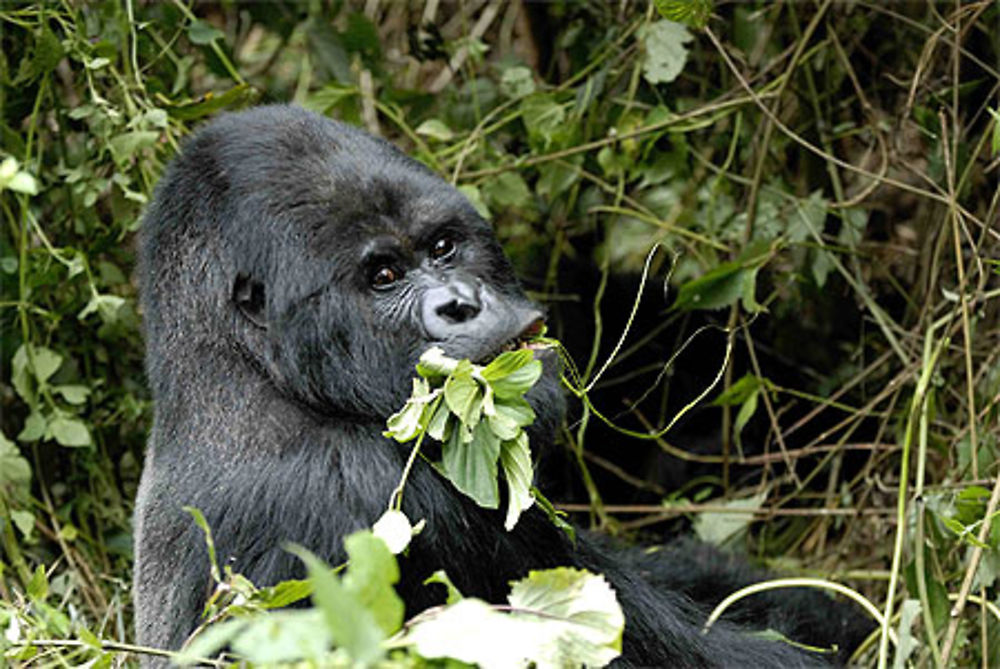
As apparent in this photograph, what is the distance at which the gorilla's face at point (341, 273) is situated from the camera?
2.62m

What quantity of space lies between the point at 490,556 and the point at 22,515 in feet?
5.16

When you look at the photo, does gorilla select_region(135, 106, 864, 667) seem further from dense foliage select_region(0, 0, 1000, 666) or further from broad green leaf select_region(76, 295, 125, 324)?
broad green leaf select_region(76, 295, 125, 324)

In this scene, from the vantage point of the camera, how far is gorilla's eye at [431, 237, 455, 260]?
278 centimetres

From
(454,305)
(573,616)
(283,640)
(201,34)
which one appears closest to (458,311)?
(454,305)

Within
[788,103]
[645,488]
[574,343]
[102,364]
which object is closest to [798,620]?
[645,488]

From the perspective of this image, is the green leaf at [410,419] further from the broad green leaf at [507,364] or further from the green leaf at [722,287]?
the green leaf at [722,287]

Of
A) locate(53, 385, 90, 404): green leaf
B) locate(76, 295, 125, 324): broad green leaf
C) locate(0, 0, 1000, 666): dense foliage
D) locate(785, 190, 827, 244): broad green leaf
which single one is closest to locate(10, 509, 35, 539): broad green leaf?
locate(0, 0, 1000, 666): dense foliage

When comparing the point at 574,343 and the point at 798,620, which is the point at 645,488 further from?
the point at 798,620

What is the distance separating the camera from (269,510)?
253 centimetres

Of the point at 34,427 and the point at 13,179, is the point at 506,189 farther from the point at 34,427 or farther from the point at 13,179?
the point at 13,179

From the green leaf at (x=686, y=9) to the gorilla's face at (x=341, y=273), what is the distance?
2.56 ft

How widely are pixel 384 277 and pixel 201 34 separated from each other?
165cm

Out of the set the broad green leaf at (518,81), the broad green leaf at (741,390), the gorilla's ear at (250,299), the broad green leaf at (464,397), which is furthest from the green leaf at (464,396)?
the broad green leaf at (518,81)

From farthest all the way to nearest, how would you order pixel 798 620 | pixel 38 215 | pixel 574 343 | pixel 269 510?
pixel 574 343 → pixel 38 215 → pixel 798 620 → pixel 269 510
